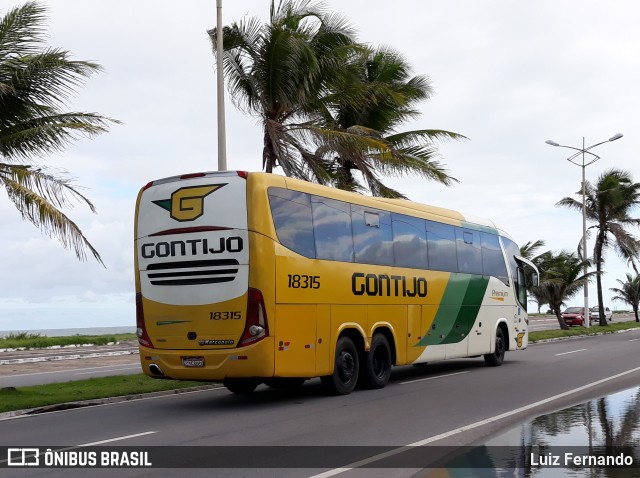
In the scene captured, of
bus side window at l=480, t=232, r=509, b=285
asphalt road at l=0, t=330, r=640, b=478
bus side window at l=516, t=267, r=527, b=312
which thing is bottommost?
asphalt road at l=0, t=330, r=640, b=478

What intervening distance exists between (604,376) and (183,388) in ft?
28.9

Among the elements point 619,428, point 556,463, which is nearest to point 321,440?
point 556,463

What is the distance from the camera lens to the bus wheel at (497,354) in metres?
21.7

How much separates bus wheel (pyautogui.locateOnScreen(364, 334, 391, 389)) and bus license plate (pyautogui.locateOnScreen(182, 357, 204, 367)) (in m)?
3.71

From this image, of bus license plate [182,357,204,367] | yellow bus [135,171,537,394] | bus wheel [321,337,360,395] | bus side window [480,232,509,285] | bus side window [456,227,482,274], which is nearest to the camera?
yellow bus [135,171,537,394]

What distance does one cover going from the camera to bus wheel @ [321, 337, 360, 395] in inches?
578

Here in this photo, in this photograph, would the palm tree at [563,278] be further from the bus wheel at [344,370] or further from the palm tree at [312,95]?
the bus wheel at [344,370]

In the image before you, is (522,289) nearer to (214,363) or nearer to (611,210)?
(214,363)

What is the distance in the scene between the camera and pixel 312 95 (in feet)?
79.9

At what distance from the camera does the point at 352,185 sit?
26.9 metres

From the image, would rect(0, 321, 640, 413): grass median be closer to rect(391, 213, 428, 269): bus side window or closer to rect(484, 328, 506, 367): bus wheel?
rect(391, 213, 428, 269): bus side window

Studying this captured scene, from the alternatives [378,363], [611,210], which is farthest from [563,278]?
[378,363]

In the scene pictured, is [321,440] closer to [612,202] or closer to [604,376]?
[604,376]

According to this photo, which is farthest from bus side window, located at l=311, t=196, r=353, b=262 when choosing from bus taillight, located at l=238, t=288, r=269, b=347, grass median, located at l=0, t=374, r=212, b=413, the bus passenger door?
grass median, located at l=0, t=374, r=212, b=413
